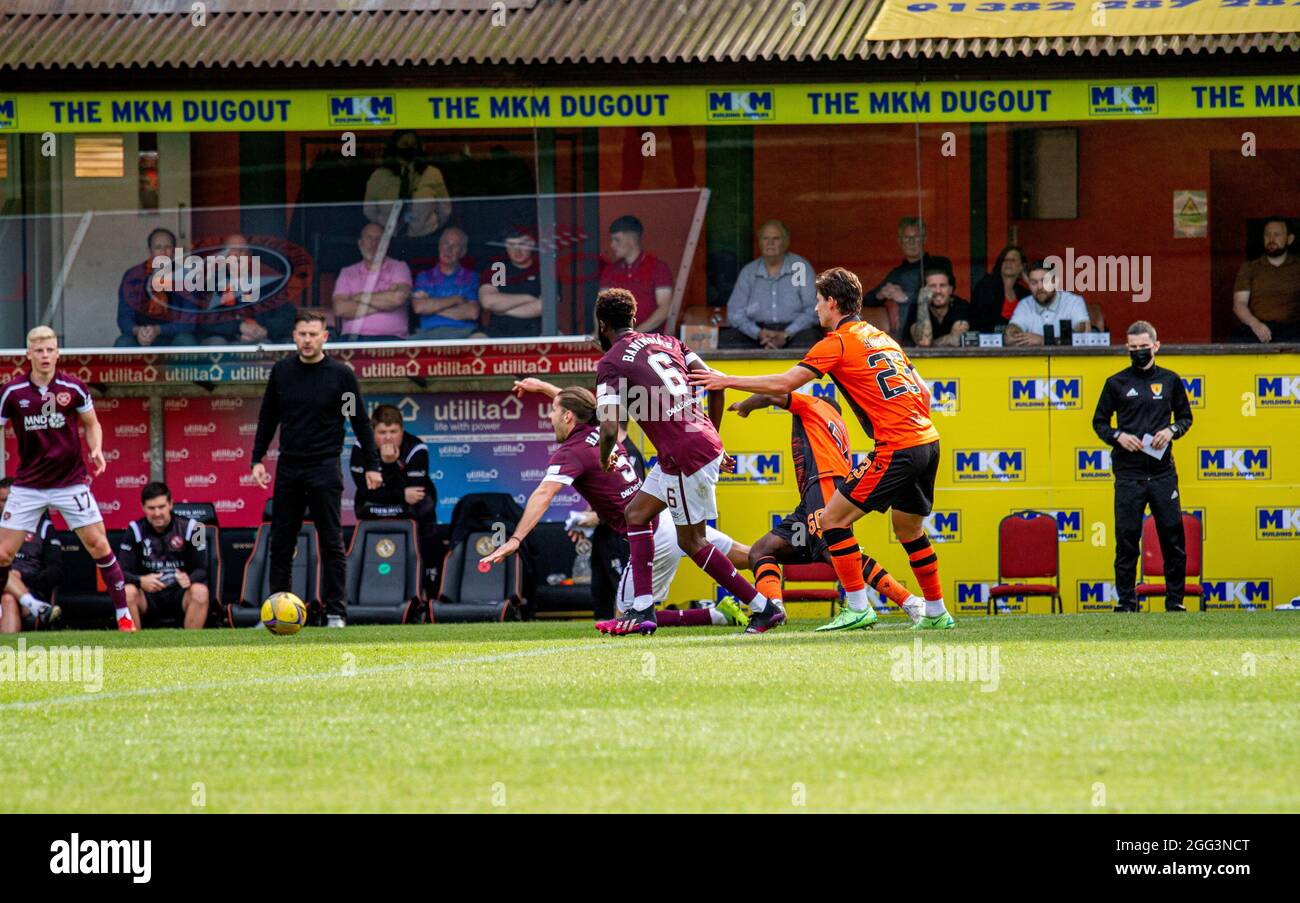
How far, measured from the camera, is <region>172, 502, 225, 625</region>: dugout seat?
16.4 metres

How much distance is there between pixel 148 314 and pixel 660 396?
7.63 m

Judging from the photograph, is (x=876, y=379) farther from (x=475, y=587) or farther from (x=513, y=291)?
(x=513, y=291)

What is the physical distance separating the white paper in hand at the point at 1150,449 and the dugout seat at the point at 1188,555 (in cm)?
105

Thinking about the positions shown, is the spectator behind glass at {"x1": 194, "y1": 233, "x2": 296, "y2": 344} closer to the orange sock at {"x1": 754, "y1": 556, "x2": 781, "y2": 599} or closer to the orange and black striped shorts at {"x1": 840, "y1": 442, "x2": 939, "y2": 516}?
the orange sock at {"x1": 754, "y1": 556, "x2": 781, "y2": 599}

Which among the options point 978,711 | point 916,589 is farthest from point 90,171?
point 978,711

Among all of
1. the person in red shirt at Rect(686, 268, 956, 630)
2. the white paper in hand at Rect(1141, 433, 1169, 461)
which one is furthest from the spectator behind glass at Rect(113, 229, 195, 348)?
the white paper in hand at Rect(1141, 433, 1169, 461)

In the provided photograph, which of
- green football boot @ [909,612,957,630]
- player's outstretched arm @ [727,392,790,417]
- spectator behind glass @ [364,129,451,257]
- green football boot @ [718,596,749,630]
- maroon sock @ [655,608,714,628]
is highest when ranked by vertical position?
spectator behind glass @ [364,129,451,257]

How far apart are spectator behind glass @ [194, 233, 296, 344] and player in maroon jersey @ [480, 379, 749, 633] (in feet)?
16.1

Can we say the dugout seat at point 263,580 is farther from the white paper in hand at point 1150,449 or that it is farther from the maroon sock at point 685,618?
the white paper in hand at point 1150,449

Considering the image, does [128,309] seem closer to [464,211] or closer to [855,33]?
Result: [464,211]

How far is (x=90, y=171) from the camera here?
58.7 feet

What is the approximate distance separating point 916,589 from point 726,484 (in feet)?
6.42
